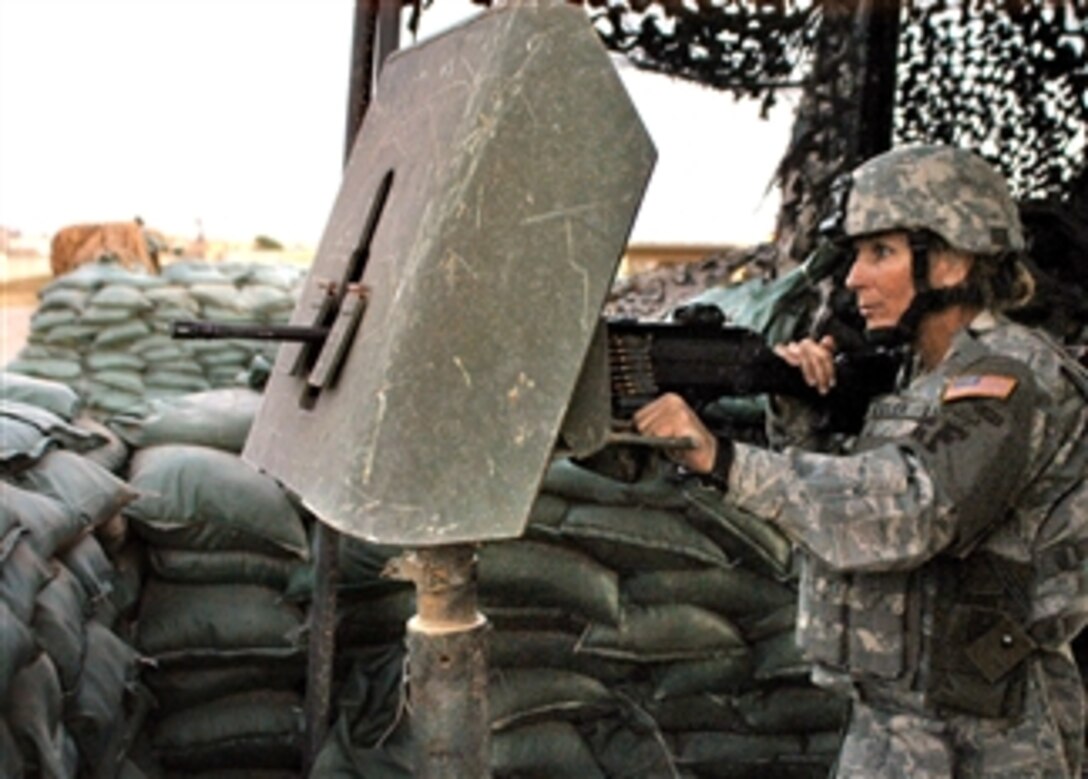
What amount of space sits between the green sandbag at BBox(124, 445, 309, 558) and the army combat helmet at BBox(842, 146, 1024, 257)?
1.46 metres

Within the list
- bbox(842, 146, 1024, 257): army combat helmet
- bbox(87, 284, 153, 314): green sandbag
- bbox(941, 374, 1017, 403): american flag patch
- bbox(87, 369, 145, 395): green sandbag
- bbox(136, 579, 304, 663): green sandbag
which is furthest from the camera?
bbox(87, 284, 153, 314): green sandbag

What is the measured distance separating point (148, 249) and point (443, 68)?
379 cm

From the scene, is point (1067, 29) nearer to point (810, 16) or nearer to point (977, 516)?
point (810, 16)

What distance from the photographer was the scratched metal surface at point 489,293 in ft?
4.14

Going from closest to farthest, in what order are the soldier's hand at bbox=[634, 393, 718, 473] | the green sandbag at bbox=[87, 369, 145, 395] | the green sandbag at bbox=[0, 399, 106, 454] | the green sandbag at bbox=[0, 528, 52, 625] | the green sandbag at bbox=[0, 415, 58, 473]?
1. the soldier's hand at bbox=[634, 393, 718, 473]
2. the green sandbag at bbox=[0, 528, 52, 625]
3. the green sandbag at bbox=[0, 415, 58, 473]
4. the green sandbag at bbox=[0, 399, 106, 454]
5. the green sandbag at bbox=[87, 369, 145, 395]

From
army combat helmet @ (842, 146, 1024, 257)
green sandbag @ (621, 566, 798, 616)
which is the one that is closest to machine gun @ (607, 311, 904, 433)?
army combat helmet @ (842, 146, 1024, 257)

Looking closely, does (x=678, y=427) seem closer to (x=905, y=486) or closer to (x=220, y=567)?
(x=905, y=486)

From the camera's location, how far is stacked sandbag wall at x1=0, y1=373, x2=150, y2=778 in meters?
2.05

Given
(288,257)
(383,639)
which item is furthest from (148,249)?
(383,639)

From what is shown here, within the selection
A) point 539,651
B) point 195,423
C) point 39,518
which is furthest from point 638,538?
point 39,518

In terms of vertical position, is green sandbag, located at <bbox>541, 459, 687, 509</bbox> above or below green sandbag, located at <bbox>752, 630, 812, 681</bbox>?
above

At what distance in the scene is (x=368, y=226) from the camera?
1553 millimetres

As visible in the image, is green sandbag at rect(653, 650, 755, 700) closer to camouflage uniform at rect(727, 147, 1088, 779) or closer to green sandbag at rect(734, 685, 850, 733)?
green sandbag at rect(734, 685, 850, 733)

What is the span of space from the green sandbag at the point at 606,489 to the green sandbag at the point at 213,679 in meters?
0.70
